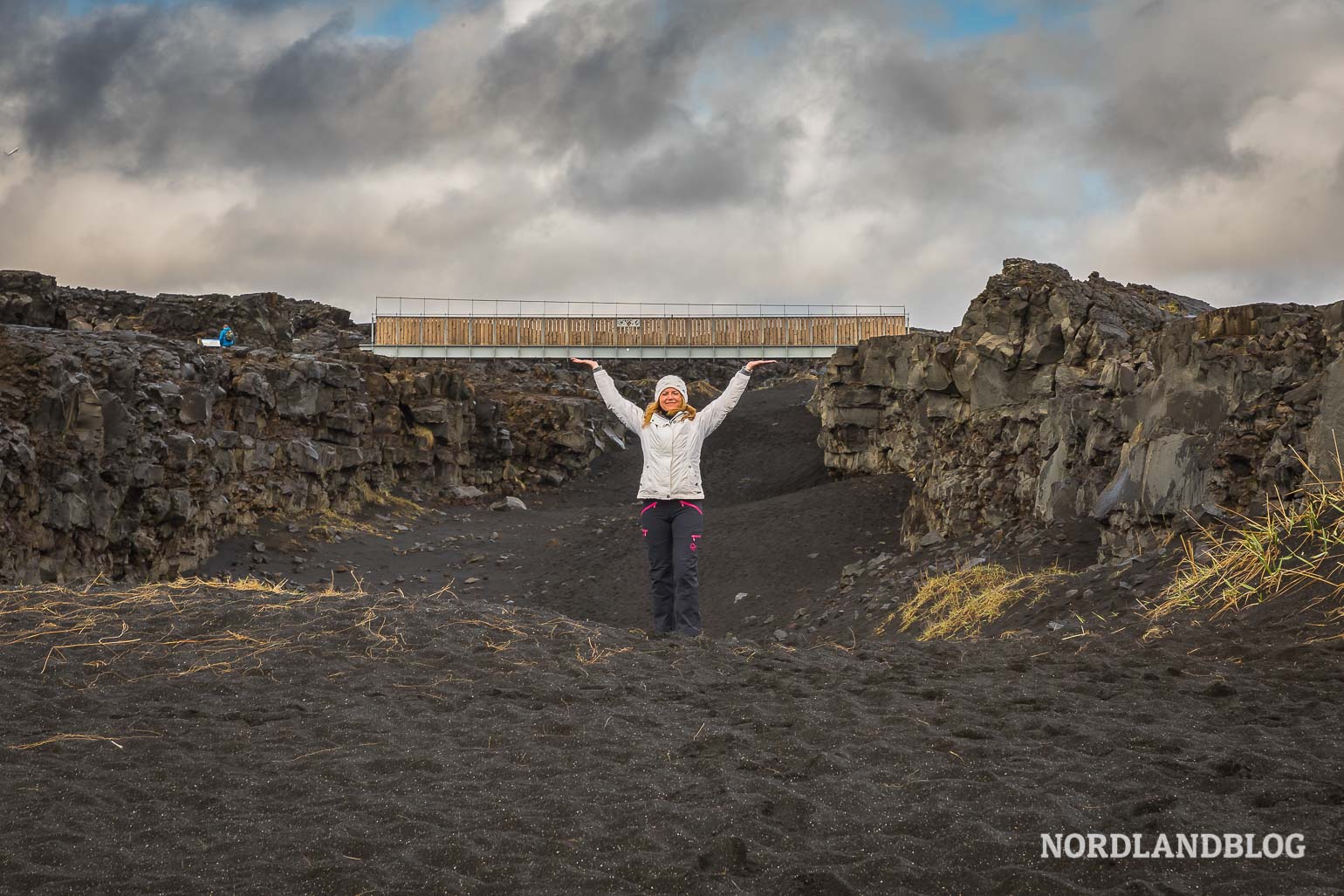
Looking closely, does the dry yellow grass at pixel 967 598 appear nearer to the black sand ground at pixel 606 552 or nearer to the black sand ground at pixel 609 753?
the black sand ground at pixel 609 753

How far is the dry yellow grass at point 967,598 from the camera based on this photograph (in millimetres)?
10195

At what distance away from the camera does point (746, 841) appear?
386 centimetres

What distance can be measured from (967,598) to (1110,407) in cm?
332

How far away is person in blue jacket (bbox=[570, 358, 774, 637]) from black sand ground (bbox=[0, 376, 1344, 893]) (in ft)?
2.19

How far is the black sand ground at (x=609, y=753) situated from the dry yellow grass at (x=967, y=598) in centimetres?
215

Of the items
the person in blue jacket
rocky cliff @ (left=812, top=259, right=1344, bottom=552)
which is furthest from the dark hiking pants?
rocky cliff @ (left=812, top=259, right=1344, bottom=552)

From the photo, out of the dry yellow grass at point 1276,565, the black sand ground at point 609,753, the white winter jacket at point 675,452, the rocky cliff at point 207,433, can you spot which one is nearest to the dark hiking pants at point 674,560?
the white winter jacket at point 675,452

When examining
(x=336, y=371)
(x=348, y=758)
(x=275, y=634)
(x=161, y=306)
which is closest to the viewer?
(x=348, y=758)

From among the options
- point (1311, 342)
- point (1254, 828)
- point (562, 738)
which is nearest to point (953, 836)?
point (1254, 828)

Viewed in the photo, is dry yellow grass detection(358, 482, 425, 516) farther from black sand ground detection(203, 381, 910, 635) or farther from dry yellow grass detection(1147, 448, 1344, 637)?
dry yellow grass detection(1147, 448, 1344, 637)

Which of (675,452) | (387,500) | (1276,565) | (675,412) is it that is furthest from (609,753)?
(387,500)

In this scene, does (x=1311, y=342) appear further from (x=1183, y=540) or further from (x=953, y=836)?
(x=953, y=836)

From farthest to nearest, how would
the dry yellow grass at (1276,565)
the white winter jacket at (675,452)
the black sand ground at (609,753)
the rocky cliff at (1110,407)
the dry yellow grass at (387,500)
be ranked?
the dry yellow grass at (387,500), the rocky cliff at (1110,407), the white winter jacket at (675,452), the dry yellow grass at (1276,565), the black sand ground at (609,753)

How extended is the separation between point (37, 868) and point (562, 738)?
7.69 ft
